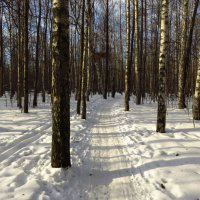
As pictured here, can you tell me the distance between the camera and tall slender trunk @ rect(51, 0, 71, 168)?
18.4 feet

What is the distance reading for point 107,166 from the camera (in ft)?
20.8

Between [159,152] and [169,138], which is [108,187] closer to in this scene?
[159,152]

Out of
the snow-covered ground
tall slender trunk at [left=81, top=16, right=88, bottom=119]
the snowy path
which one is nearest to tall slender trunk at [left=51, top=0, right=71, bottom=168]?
the snow-covered ground

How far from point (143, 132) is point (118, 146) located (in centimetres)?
188

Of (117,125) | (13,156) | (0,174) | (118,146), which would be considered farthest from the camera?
(117,125)

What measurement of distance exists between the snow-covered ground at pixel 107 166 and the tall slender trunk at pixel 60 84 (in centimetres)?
40

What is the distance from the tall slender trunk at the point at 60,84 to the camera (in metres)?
5.60

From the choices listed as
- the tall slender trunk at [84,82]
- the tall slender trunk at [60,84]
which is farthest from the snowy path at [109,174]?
the tall slender trunk at [84,82]

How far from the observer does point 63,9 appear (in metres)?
5.60

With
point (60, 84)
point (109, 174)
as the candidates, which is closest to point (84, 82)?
point (60, 84)

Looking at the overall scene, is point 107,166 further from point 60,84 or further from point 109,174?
point 60,84

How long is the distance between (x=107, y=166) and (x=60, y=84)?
7.36 feet

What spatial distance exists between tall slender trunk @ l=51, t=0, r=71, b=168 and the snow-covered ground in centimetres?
40

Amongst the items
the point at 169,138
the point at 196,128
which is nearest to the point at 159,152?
the point at 169,138
